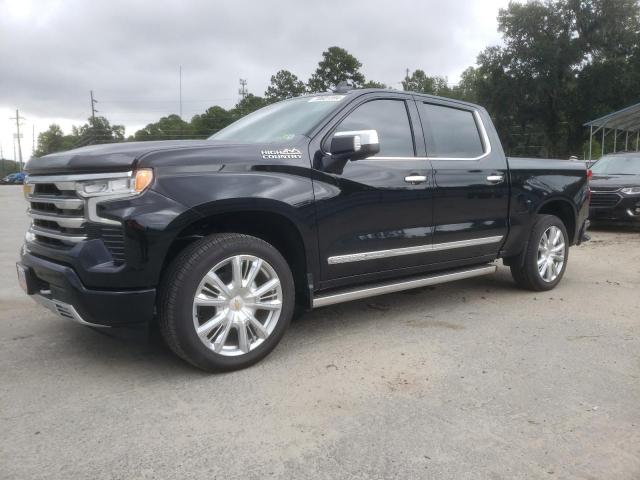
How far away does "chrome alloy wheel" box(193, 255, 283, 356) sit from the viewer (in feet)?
10.5

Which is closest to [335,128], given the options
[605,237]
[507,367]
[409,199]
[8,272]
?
[409,199]

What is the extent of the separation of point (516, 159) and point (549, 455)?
3396 millimetres

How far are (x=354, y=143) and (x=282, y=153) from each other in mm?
463

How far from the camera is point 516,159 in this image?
523 cm

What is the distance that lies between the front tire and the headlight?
45 cm

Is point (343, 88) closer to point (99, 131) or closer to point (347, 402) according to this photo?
point (347, 402)

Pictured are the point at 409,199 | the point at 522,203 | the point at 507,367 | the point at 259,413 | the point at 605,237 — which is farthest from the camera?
the point at 605,237

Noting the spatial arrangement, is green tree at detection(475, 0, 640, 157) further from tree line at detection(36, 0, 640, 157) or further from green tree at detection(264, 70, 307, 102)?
green tree at detection(264, 70, 307, 102)

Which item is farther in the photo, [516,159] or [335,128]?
[516,159]

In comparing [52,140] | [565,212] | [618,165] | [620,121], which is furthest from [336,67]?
[52,140]

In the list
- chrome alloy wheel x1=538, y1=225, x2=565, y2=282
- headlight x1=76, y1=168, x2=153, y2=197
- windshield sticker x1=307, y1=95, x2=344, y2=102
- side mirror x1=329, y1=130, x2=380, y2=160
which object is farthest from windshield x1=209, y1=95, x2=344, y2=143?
chrome alloy wheel x1=538, y1=225, x2=565, y2=282

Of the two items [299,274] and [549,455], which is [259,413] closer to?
[299,274]

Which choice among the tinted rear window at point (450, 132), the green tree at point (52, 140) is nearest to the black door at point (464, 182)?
the tinted rear window at point (450, 132)

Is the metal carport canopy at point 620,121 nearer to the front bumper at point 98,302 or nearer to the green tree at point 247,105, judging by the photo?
the front bumper at point 98,302
